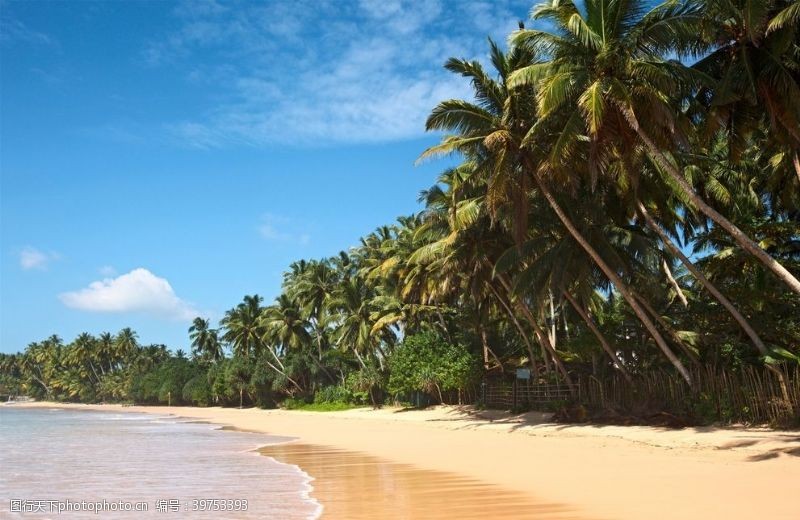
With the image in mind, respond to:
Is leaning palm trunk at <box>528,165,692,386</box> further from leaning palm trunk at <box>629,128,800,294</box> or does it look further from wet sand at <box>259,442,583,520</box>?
wet sand at <box>259,442,583,520</box>

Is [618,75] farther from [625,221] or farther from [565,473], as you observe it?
[565,473]

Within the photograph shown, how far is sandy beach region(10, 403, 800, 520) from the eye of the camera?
25.3ft

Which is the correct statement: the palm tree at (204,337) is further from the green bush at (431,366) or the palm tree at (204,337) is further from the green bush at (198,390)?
the green bush at (431,366)

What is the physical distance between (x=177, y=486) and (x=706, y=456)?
967cm

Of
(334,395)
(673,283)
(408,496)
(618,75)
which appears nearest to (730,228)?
(618,75)

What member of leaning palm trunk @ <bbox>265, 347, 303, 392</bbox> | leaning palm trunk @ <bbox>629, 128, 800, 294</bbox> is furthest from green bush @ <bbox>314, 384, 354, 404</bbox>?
leaning palm trunk @ <bbox>629, 128, 800, 294</bbox>

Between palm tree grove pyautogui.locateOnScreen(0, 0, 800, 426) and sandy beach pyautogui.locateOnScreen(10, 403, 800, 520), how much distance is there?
2647 mm

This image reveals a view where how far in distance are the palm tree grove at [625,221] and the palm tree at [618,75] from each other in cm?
5

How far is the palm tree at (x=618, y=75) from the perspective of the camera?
1470 cm

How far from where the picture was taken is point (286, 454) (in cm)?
1659

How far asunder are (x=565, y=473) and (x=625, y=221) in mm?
13476

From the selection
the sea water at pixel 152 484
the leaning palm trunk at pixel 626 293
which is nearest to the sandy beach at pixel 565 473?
the sea water at pixel 152 484

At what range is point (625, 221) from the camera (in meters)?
22.2

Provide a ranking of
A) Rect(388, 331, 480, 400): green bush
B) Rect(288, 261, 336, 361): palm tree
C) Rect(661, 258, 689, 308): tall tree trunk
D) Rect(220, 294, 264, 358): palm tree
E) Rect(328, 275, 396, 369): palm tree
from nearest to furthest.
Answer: Rect(661, 258, 689, 308): tall tree trunk, Rect(388, 331, 480, 400): green bush, Rect(328, 275, 396, 369): palm tree, Rect(288, 261, 336, 361): palm tree, Rect(220, 294, 264, 358): palm tree
